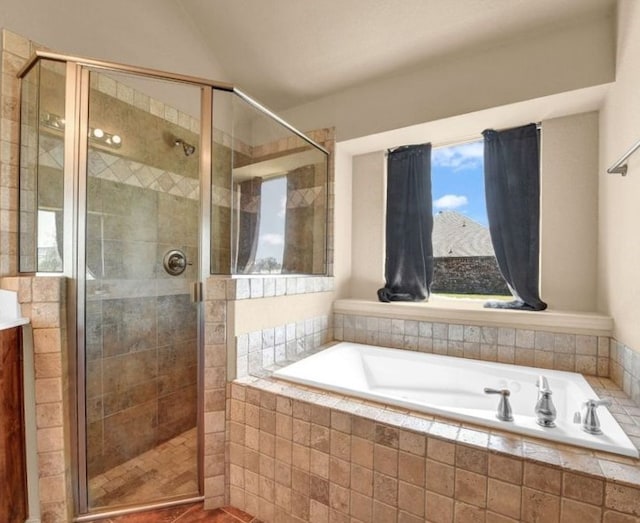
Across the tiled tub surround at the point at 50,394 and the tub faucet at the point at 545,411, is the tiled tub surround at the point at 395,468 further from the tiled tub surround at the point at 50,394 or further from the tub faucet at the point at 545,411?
the tiled tub surround at the point at 50,394

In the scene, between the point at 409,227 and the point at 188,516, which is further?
the point at 409,227

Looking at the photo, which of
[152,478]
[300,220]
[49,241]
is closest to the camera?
[49,241]

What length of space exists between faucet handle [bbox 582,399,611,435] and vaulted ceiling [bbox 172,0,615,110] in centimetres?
196

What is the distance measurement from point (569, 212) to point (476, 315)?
907 mm

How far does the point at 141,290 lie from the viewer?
192 cm

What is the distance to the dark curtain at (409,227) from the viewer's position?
2.47 metres

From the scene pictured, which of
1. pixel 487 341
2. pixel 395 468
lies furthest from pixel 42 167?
pixel 487 341

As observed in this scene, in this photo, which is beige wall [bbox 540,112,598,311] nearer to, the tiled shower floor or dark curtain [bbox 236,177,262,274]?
dark curtain [bbox 236,177,262,274]

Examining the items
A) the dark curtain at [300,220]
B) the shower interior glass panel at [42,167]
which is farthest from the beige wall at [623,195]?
the shower interior glass panel at [42,167]

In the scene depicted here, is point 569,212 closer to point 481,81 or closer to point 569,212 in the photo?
point 569,212

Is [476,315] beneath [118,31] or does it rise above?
beneath

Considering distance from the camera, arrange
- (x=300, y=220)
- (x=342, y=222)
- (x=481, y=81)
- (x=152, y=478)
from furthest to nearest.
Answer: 1. (x=342, y=222)
2. (x=300, y=220)
3. (x=481, y=81)
4. (x=152, y=478)

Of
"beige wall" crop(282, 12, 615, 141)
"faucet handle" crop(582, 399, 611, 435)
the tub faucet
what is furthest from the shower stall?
"faucet handle" crop(582, 399, 611, 435)

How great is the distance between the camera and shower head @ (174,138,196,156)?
1.85 metres
